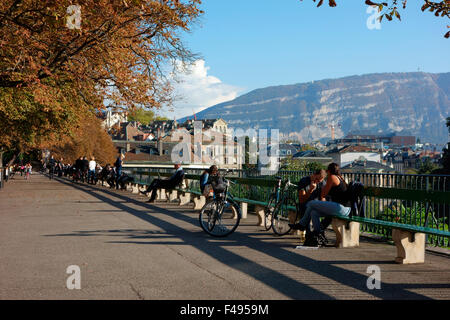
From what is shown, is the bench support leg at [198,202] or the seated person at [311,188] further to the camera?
the bench support leg at [198,202]

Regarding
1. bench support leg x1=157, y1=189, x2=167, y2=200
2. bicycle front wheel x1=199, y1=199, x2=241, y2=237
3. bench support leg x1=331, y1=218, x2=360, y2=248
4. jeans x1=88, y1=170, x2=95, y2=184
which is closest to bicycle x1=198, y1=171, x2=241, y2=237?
Result: bicycle front wheel x1=199, y1=199, x2=241, y2=237

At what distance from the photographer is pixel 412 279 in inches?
276

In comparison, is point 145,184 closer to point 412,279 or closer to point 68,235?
point 68,235

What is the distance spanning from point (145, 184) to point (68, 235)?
16883mm

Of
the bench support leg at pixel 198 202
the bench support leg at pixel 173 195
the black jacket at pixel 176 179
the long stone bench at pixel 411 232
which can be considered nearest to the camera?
the long stone bench at pixel 411 232

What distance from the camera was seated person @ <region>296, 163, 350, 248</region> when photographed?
31.7ft

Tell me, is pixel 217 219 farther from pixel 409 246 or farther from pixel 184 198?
pixel 184 198

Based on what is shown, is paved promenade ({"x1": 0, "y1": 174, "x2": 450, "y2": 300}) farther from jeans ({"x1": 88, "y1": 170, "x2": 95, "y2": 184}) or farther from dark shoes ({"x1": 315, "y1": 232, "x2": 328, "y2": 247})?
jeans ({"x1": 88, "y1": 170, "x2": 95, "y2": 184})

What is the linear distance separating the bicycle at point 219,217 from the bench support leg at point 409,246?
364cm

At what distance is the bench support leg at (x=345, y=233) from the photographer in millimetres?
9719

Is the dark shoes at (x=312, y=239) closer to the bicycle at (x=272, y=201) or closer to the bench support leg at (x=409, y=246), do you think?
the bench support leg at (x=409, y=246)

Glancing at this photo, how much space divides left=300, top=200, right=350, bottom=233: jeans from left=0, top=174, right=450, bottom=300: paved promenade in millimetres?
529

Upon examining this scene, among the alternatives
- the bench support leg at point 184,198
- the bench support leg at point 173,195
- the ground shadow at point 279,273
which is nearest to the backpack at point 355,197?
the ground shadow at point 279,273

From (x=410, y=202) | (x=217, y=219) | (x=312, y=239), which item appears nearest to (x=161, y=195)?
(x=217, y=219)
